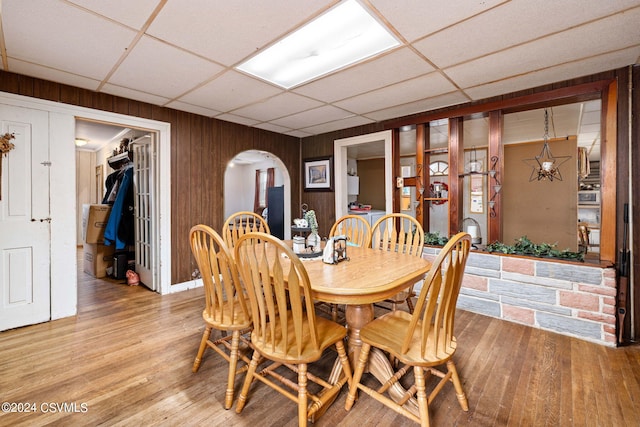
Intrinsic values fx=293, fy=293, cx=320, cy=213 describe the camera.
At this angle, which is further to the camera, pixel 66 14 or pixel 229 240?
pixel 229 240

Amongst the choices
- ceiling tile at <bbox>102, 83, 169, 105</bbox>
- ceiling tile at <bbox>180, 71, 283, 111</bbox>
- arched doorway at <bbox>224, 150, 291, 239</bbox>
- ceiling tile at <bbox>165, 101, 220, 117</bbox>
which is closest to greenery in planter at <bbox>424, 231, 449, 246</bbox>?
ceiling tile at <bbox>180, 71, 283, 111</bbox>

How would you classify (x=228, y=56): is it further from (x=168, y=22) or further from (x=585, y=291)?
(x=585, y=291)

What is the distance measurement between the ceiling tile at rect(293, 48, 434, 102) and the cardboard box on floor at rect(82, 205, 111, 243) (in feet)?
12.1

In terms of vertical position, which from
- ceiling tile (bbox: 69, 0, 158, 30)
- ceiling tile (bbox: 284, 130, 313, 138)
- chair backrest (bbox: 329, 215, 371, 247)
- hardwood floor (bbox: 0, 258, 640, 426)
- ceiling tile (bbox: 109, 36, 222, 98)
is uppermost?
ceiling tile (bbox: 284, 130, 313, 138)

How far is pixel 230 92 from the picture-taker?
3004mm

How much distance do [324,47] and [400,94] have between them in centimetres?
117

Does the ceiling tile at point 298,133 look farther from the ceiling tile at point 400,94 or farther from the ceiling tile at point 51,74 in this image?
the ceiling tile at point 51,74

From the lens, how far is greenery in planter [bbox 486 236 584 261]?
2676 millimetres

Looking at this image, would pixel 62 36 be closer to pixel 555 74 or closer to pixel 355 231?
pixel 355 231

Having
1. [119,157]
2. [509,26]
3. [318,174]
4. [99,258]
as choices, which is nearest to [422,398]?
[509,26]

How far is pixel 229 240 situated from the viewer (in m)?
2.88

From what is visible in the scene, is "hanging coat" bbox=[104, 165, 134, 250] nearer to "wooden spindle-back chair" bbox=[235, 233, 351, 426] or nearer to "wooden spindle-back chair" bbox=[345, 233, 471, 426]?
"wooden spindle-back chair" bbox=[235, 233, 351, 426]

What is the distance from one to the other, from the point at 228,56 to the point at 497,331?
3.25 m

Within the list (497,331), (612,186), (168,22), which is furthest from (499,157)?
(168,22)
